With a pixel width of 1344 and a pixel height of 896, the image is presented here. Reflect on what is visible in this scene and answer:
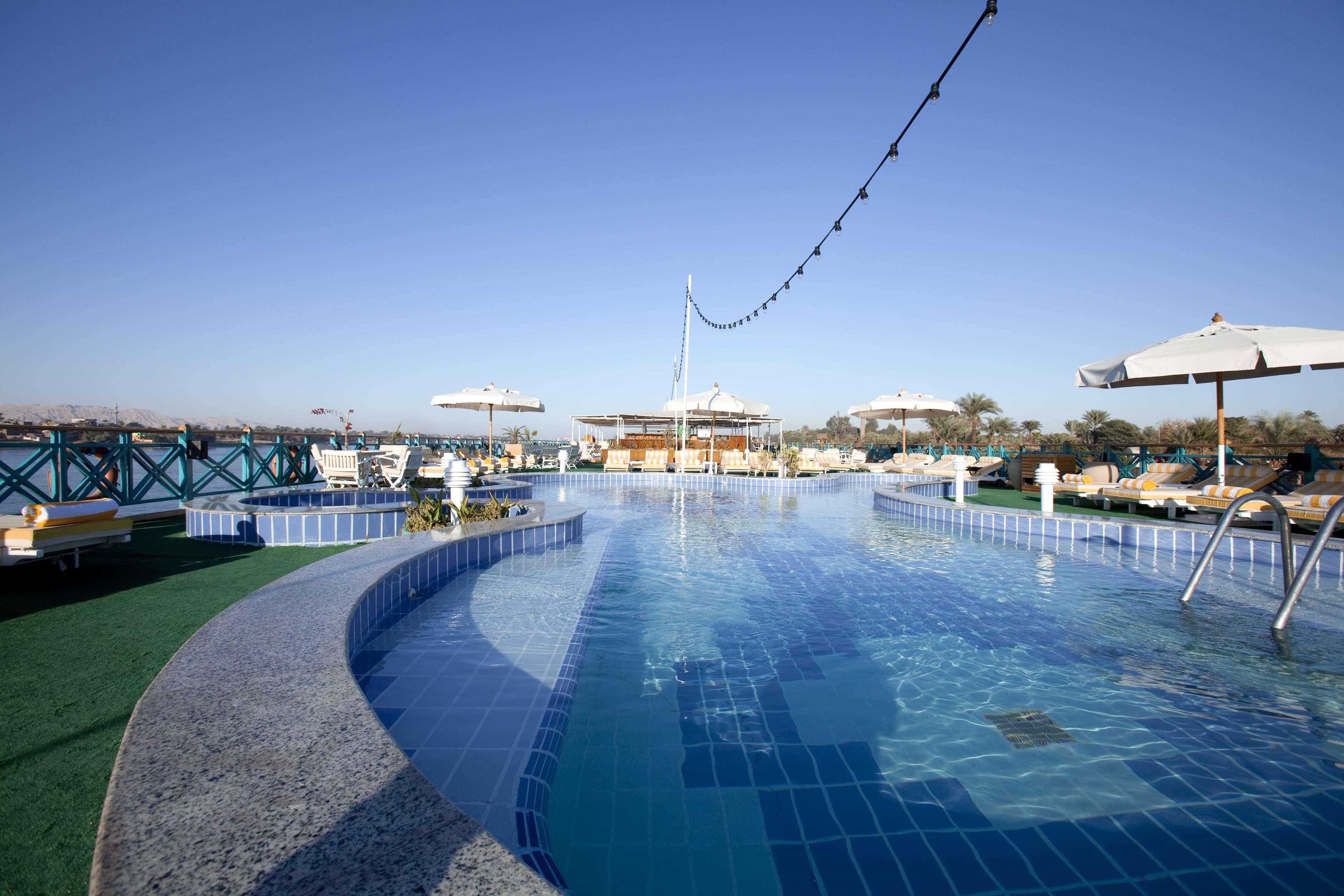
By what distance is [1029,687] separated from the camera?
3.02 metres

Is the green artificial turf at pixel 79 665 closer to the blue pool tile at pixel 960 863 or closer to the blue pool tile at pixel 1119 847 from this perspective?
the blue pool tile at pixel 960 863

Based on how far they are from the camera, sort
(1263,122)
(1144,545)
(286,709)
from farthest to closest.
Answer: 1. (1263,122)
2. (1144,545)
3. (286,709)

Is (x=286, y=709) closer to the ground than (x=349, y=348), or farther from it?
closer to the ground

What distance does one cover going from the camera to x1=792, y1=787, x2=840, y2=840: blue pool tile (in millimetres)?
1944

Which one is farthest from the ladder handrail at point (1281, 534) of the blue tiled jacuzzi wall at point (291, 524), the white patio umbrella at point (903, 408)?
the white patio umbrella at point (903, 408)

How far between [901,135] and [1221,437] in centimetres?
626

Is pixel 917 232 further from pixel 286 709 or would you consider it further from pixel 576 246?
pixel 286 709

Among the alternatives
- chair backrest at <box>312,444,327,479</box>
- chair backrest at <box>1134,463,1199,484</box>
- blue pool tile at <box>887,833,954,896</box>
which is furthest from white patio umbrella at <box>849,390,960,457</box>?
blue pool tile at <box>887,833,954,896</box>

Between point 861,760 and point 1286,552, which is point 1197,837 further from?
point 1286,552

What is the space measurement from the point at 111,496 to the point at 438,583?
533 centimetres

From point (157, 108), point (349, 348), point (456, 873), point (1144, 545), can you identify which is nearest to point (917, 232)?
point (1144, 545)

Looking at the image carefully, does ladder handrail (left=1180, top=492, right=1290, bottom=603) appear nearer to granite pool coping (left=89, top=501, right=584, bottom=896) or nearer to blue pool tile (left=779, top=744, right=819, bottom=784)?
blue pool tile (left=779, top=744, right=819, bottom=784)

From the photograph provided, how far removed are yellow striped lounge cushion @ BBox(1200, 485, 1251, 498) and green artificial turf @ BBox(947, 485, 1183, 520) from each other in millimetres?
690

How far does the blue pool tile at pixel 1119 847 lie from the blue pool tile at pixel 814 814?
2.67 feet
